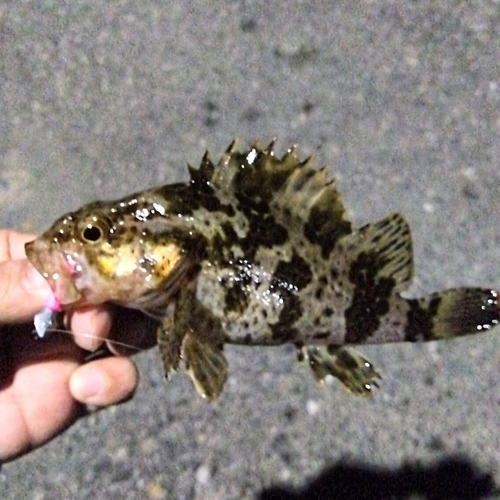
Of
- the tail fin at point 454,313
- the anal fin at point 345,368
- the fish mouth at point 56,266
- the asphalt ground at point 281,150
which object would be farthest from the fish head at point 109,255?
the asphalt ground at point 281,150

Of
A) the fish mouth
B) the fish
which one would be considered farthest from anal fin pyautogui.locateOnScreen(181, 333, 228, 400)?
the fish mouth

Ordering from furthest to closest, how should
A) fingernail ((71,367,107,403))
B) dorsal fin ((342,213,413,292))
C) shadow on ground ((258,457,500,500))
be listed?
shadow on ground ((258,457,500,500))
fingernail ((71,367,107,403))
dorsal fin ((342,213,413,292))

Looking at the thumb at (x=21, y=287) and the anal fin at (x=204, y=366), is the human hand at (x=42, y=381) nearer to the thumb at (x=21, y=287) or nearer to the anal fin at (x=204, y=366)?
the thumb at (x=21, y=287)

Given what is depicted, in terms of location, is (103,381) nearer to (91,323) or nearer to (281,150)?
(91,323)

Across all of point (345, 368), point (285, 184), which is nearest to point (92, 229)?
point (285, 184)

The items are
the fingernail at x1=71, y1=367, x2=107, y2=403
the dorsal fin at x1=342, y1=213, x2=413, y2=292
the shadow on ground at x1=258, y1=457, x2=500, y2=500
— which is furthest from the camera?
the shadow on ground at x1=258, y1=457, x2=500, y2=500

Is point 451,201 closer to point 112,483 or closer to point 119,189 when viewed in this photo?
point 119,189

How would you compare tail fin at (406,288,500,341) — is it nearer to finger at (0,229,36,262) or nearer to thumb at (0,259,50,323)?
thumb at (0,259,50,323)
